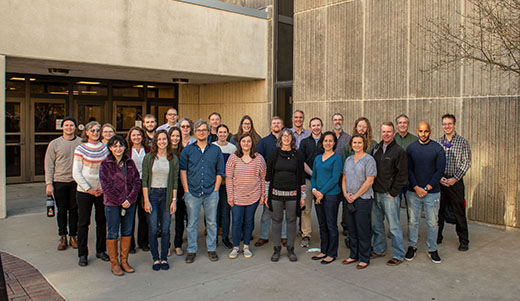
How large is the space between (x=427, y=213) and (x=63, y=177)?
198 inches

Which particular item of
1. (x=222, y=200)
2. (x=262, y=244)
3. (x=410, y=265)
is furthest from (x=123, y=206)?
(x=410, y=265)

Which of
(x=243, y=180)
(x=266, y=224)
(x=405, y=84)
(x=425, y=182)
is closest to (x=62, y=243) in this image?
(x=243, y=180)

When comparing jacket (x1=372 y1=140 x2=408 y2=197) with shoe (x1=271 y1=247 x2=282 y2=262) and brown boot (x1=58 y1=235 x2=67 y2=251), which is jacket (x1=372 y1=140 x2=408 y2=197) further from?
brown boot (x1=58 y1=235 x2=67 y2=251)

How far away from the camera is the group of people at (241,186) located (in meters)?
5.33

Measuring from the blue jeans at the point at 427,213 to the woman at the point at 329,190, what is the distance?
39.0 inches

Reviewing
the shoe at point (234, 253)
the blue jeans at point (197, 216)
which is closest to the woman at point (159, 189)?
Answer: the blue jeans at point (197, 216)

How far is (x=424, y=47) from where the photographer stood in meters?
8.42

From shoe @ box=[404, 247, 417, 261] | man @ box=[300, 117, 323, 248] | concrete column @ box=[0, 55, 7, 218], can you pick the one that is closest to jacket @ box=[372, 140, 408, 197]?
shoe @ box=[404, 247, 417, 261]

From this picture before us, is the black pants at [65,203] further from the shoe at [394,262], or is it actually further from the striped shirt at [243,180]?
the shoe at [394,262]

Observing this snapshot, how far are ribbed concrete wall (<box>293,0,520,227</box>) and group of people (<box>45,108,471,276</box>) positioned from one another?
1.79 meters

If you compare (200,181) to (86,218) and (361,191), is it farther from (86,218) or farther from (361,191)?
(361,191)

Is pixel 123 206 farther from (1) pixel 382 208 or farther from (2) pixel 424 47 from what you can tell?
(2) pixel 424 47

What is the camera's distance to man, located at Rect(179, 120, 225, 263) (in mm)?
5629

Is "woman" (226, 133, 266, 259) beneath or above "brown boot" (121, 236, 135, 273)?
above
